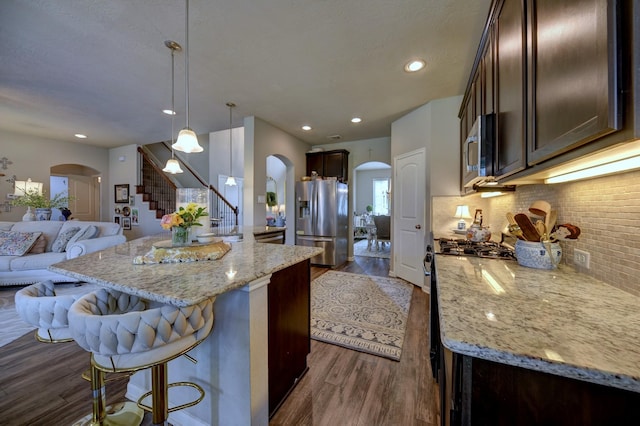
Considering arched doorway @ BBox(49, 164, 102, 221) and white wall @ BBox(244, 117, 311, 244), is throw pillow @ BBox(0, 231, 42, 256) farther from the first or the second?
white wall @ BBox(244, 117, 311, 244)

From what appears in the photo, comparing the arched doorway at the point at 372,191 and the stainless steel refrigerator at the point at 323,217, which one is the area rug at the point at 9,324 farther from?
the arched doorway at the point at 372,191

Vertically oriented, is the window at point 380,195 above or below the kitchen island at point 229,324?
above

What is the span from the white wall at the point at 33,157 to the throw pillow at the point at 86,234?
7.84ft

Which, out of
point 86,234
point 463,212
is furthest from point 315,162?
point 86,234

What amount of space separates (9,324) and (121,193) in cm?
419

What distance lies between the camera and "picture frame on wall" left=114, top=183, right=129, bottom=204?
5801 mm

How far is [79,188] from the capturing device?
636cm

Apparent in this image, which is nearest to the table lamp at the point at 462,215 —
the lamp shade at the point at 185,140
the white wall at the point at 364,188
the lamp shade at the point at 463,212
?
the lamp shade at the point at 463,212

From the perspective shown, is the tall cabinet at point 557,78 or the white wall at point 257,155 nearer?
the tall cabinet at point 557,78

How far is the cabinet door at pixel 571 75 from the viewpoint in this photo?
0.51 meters

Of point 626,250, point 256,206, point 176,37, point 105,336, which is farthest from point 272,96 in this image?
point 626,250

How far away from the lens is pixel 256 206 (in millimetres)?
3924

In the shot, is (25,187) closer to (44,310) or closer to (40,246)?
(40,246)

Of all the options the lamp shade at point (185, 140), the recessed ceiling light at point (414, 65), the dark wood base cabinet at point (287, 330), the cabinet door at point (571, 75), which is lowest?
the dark wood base cabinet at point (287, 330)
